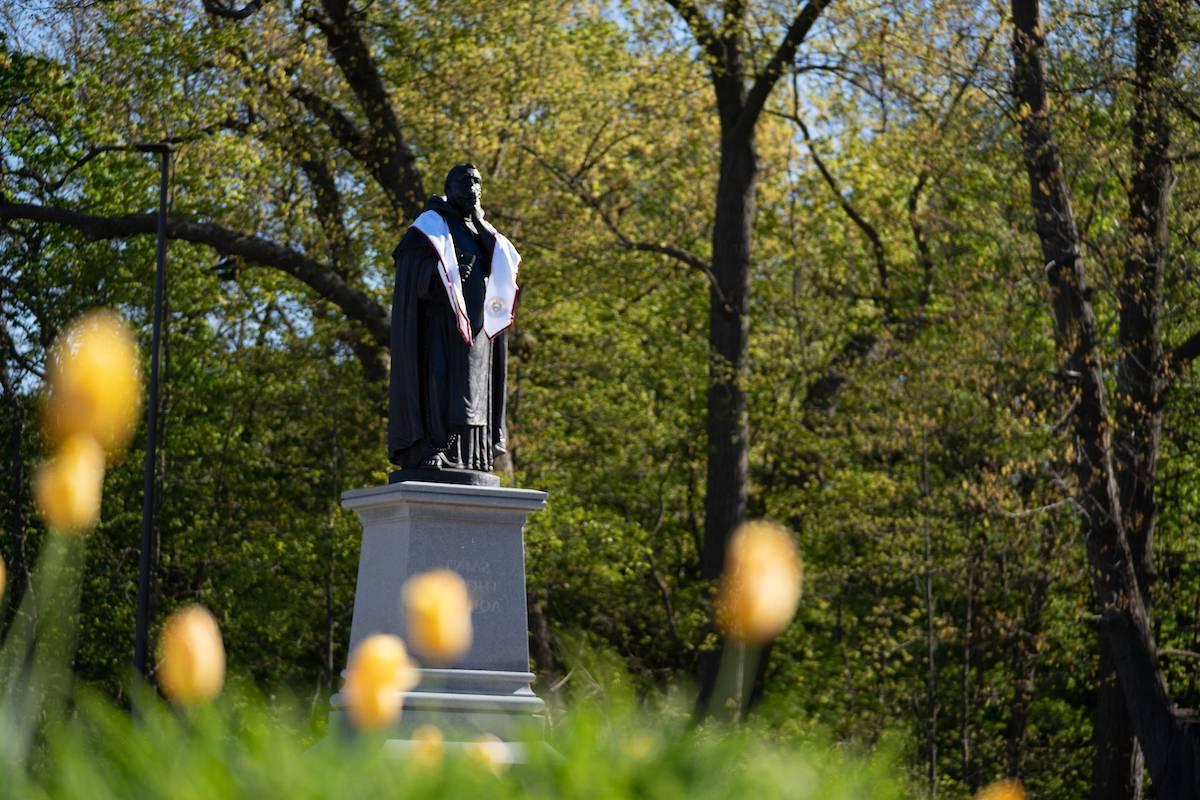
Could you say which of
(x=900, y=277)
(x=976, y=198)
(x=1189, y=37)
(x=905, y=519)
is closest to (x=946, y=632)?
(x=905, y=519)

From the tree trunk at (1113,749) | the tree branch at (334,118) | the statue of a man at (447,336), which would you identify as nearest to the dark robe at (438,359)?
the statue of a man at (447,336)

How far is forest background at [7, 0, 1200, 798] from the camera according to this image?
63.5 ft

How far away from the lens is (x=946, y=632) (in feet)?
62.6

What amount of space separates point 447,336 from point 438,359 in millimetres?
153

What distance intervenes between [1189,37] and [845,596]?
435 inches

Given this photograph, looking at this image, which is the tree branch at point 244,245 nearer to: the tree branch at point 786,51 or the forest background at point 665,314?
the forest background at point 665,314

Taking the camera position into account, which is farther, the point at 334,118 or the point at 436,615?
the point at 334,118

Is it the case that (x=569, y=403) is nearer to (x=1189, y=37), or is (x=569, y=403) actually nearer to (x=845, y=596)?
(x=845, y=596)

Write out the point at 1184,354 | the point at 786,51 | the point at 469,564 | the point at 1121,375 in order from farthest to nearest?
1. the point at 786,51
2. the point at 1121,375
3. the point at 1184,354
4. the point at 469,564

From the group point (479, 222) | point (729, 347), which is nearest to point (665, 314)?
point (729, 347)

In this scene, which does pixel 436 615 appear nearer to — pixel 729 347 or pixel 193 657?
pixel 193 657

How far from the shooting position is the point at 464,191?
36.3 ft

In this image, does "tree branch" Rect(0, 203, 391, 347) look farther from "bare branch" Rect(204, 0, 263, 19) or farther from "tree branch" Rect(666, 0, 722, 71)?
"tree branch" Rect(666, 0, 722, 71)

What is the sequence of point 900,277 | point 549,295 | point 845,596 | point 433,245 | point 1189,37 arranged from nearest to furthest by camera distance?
point 433,245, point 1189,37, point 549,295, point 845,596, point 900,277
